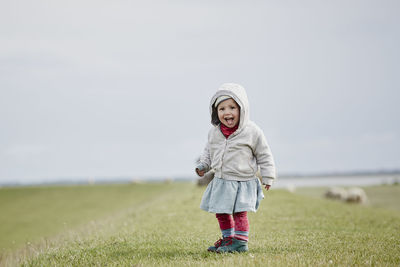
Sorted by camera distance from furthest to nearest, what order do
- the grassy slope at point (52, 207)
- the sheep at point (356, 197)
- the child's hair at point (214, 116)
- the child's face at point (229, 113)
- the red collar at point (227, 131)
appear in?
the sheep at point (356, 197)
the grassy slope at point (52, 207)
the child's hair at point (214, 116)
the red collar at point (227, 131)
the child's face at point (229, 113)

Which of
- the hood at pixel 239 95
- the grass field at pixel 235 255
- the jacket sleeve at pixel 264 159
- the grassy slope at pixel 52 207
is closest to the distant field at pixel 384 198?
the grass field at pixel 235 255

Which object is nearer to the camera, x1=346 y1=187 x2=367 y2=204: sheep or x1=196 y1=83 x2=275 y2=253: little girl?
x1=196 y1=83 x2=275 y2=253: little girl

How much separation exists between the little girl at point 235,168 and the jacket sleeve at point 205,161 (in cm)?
16

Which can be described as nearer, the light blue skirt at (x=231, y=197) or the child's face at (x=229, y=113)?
the light blue skirt at (x=231, y=197)

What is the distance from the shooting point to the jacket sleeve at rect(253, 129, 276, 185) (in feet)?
15.8

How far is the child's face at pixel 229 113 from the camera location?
4.79 meters

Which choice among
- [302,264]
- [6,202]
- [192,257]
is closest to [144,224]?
[192,257]

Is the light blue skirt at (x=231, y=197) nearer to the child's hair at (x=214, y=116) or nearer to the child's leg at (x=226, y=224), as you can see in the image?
the child's leg at (x=226, y=224)

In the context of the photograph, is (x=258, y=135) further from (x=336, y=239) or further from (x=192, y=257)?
(x=336, y=239)

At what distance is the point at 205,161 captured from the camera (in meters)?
5.09

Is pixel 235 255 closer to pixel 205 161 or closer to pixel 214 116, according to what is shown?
pixel 205 161

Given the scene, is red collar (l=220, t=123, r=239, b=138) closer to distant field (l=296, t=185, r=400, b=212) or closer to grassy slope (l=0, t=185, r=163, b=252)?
grassy slope (l=0, t=185, r=163, b=252)

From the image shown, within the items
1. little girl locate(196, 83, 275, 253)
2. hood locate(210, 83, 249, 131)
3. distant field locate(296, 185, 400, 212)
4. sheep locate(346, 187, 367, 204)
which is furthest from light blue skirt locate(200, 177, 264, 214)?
sheep locate(346, 187, 367, 204)

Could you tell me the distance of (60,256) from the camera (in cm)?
507
